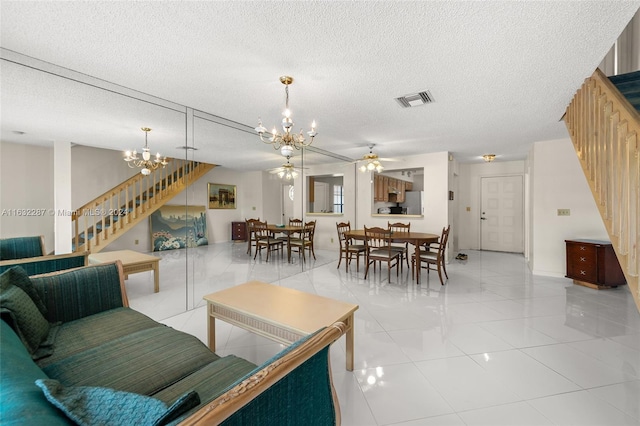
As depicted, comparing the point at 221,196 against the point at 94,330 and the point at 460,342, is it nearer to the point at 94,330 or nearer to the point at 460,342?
the point at 94,330

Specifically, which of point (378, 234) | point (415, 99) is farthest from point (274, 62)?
point (378, 234)

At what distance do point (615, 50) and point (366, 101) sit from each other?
3.68 m

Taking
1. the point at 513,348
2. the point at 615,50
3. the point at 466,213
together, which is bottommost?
the point at 513,348

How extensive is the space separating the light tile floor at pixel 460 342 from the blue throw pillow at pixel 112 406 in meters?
1.23

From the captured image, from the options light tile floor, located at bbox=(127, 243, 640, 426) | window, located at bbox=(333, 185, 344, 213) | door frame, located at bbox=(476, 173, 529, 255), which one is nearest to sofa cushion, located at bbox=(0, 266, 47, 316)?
light tile floor, located at bbox=(127, 243, 640, 426)

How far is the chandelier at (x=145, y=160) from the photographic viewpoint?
282 centimetres

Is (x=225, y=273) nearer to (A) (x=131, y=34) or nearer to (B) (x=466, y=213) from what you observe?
(A) (x=131, y=34)

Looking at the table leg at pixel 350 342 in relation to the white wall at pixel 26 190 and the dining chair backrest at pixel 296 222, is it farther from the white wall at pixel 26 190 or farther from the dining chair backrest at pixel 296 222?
the dining chair backrest at pixel 296 222

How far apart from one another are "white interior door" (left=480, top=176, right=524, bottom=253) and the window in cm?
368

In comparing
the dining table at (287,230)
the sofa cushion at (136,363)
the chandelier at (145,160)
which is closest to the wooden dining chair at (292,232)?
the dining table at (287,230)

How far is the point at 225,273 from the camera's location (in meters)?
3.80

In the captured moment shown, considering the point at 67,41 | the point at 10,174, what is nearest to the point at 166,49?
the point at 67,41

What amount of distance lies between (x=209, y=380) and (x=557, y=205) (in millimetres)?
5694

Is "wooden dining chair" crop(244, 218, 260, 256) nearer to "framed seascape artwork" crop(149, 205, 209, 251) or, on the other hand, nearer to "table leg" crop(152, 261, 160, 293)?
"framed seascape artwork" crop(149, 205, 209, 251)
